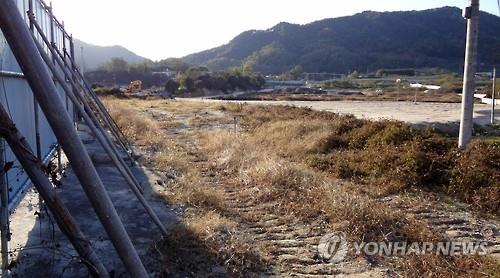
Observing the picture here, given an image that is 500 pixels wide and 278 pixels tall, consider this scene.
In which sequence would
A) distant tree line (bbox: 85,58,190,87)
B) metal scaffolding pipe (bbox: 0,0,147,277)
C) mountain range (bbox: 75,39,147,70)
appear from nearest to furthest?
metal scaffolding pipe (bbox: 0,0,147,277) < distant tree line (bbox: 85,58,190,87) < mountain range (bbox: 75,39,147,70)

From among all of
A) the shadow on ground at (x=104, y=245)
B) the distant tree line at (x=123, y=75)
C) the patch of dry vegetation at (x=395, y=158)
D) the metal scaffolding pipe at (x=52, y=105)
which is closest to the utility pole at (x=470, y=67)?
the patch of dry vegetation at (x=395, y=158)

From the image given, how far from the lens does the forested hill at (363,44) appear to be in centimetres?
12369

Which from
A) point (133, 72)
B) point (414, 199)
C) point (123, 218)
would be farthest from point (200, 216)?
point (133, 72)

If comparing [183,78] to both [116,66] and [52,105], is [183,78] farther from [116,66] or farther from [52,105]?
[52,105]

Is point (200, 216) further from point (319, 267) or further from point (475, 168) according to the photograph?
point (475, 168)

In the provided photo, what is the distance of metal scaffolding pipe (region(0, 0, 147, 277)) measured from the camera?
251cm

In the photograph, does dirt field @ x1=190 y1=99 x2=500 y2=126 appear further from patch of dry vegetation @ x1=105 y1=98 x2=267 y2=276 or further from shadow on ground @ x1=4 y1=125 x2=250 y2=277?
shadow on ground @ x1=4 y1=125 x2=250 y2=277

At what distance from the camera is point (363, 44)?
140 meters

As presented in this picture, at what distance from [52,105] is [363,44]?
14507 cm

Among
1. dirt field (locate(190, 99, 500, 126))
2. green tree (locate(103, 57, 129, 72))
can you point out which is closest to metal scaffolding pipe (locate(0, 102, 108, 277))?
dirt field (locate(190, 99, 500, 126))

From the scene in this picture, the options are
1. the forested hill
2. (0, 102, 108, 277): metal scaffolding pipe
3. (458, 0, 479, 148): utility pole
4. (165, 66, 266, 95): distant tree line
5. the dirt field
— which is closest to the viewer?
(0, 102, 108, 277): metal scaffolding pipe

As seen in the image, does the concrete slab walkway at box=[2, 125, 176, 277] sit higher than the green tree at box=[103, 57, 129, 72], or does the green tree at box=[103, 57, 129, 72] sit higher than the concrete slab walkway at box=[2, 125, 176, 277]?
the green tree at box=[103, 57, 129, 72]

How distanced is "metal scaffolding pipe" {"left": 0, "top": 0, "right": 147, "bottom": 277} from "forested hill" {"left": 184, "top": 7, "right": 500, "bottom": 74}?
112942 millimetres

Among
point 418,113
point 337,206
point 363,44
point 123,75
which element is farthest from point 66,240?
point 363,44
